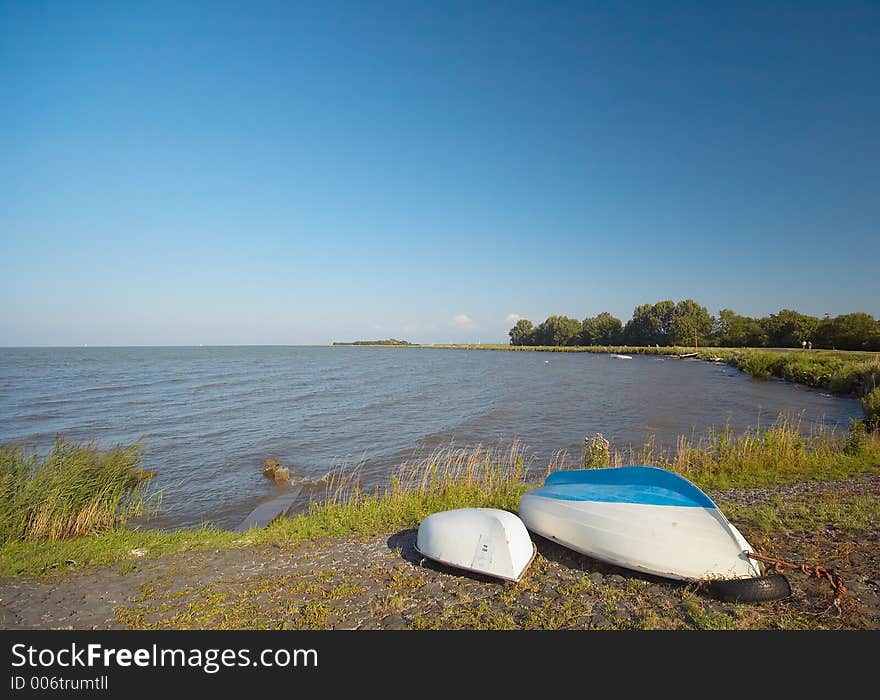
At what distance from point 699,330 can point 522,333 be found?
79234 mm

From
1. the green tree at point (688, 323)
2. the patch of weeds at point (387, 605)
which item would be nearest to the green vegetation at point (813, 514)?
the patch of weeds at point (387, 605)

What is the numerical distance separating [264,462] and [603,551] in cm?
1231

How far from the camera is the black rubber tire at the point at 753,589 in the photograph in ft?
16.3

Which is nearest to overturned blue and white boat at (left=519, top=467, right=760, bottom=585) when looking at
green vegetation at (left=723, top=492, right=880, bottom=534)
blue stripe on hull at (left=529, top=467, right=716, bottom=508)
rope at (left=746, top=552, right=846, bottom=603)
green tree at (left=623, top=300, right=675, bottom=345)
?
blue stripe on hull at (left=529, top=467, right=716, bottom=508)

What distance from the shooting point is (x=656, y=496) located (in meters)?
5.85

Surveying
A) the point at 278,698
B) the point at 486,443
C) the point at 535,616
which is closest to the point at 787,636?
the point at 535,616

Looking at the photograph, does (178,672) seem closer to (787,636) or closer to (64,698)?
(64,698)

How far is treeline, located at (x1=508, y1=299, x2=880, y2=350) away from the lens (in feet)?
204

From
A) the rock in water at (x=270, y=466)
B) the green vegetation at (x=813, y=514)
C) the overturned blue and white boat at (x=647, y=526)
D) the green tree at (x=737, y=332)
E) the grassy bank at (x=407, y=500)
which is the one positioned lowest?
the rock in water at (x=270, y=466)

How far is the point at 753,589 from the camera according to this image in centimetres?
500

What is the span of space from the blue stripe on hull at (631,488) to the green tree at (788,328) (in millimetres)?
86712

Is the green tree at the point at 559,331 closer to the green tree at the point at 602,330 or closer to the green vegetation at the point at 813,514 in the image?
the green tree at the point at 602,330

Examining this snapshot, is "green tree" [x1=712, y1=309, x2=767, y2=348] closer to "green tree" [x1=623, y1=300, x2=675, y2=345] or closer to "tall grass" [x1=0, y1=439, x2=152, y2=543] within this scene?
"green tree" [x1=623, y1=300, x2=675, y2=345]

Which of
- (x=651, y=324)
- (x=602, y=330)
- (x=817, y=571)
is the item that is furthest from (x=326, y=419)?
(x=602, y=330)
